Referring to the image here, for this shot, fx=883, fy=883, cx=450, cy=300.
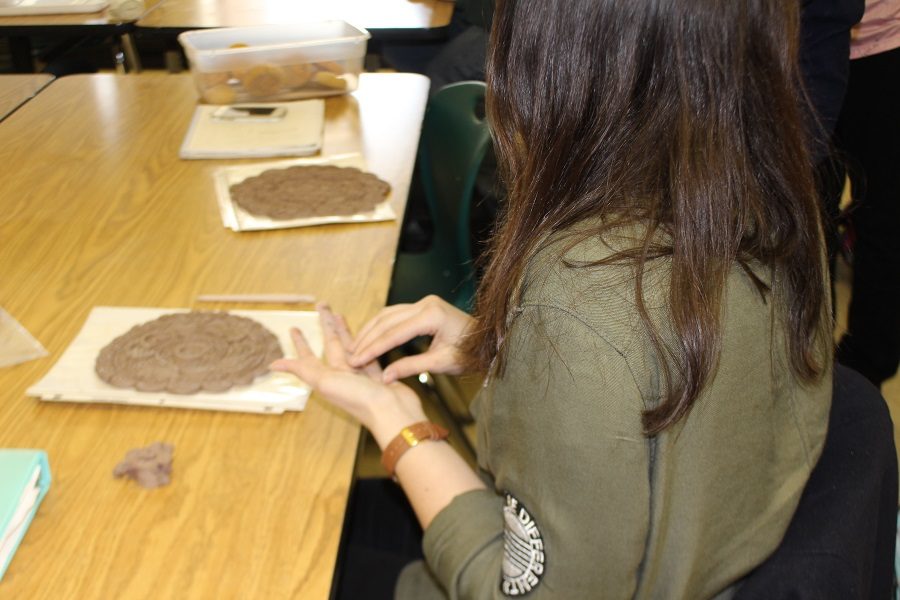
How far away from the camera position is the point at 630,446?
0.67 meters

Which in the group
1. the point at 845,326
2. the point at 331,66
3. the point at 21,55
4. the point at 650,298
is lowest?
the point at 845,326

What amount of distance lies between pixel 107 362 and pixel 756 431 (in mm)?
724

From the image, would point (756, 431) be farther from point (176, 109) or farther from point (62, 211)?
point (176, 109)

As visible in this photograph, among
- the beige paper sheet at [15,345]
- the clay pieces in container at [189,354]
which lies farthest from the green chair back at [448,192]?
the beige paper sheet at [15,345]

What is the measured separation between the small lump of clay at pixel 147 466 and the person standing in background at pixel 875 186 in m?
1.44

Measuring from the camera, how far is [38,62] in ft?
9.44

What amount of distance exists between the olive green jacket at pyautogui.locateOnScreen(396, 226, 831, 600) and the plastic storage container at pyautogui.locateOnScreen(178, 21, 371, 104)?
4.05 ft

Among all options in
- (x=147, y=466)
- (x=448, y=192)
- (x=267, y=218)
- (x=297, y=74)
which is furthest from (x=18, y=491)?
(x=297, y=74)

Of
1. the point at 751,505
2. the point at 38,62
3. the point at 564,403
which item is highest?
the point at 564,403

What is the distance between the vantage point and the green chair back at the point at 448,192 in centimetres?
167

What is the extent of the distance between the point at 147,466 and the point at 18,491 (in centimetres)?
12

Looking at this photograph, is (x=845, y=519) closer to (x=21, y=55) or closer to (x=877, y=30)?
(x=877, y=30)

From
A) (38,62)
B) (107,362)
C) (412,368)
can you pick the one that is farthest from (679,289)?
(38,62)

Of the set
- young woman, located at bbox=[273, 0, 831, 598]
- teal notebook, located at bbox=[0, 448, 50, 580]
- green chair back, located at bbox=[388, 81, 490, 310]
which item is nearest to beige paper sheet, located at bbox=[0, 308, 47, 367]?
teal notebook, located at bbox=[0, 448, 50, 580]
